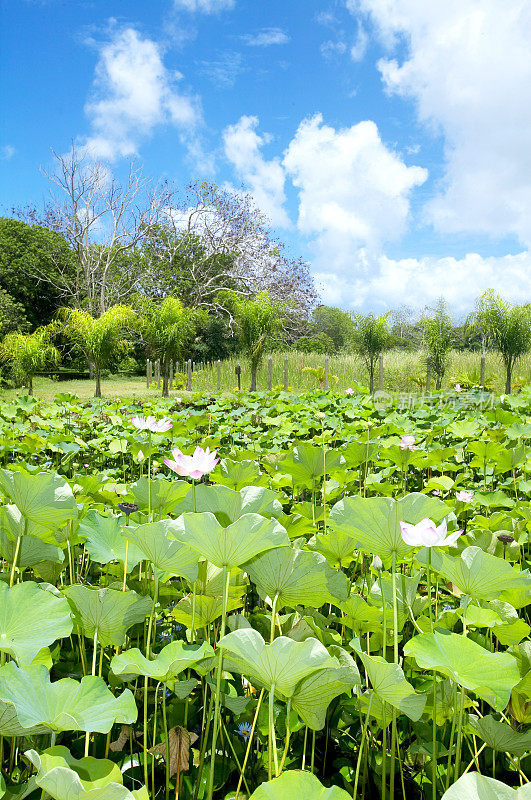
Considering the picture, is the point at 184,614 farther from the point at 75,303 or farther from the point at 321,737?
the point at 75,303

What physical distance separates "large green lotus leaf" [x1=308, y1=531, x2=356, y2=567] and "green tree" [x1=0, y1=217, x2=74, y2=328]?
23.6m

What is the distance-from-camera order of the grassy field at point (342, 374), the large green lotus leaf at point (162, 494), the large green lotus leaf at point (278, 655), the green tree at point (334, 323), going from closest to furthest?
the large green lotus leaf at point (278, 655) < the large green lotus leaf at point (162, 494) < the grassy field at point (342, 374) < the green tree at point (334, 323)

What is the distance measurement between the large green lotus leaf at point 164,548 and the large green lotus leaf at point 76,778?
0.82 ft

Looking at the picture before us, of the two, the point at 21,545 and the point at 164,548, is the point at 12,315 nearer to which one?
the point at 21,545

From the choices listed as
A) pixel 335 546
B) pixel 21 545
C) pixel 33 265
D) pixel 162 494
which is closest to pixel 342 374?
pixel 33 265

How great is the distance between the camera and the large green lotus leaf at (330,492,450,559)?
0.68 m

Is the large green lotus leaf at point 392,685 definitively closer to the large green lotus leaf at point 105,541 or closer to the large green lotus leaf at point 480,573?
the large green lotus leaf at point 480,573

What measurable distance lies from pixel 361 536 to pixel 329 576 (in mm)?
114

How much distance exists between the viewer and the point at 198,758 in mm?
731

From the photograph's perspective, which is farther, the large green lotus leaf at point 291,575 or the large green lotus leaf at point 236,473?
the large green lotus leaf at point 236,473

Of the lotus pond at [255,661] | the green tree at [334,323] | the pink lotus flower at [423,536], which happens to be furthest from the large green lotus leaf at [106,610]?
the green tree at [334,323]

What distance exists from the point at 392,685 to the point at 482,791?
175 mm

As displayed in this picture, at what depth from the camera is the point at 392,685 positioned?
1.80 feet

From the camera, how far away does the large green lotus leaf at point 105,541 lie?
954 mm
